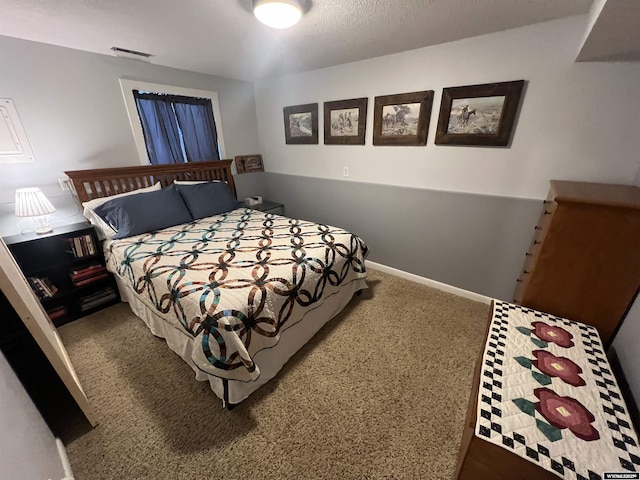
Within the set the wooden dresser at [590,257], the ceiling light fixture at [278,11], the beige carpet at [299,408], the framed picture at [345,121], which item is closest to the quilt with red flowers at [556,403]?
the wooden dresser at [590,257]

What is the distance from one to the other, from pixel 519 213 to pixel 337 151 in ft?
6.01

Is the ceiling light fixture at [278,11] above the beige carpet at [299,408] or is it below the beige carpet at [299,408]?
above

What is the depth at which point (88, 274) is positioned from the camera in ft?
6.97

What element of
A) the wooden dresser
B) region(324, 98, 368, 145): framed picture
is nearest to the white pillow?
region(324, 98, 368, 145): framed picture

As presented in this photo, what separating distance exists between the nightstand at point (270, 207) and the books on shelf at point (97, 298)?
1741 mm

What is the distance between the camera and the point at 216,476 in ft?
3.67

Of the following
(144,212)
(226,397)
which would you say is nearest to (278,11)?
(144,212)

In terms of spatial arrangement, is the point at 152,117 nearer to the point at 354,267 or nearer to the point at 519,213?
the point at 354,267

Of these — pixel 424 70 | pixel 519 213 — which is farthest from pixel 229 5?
pixel 519 213

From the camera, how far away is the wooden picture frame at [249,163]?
3413 mm

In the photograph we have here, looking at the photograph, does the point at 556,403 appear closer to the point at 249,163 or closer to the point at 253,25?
the point at 253,25

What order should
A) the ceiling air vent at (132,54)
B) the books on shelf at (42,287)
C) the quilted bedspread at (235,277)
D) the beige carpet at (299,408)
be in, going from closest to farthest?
the beige carpet at (299,408)
the quilted bedspread at (235,277)
the books on shelf at (42,287)
the ceiling air vent at (132,54)

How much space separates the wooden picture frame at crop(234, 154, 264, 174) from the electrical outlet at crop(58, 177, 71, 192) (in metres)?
1.71

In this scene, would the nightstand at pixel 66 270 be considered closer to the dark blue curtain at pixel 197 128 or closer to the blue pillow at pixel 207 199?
the blue pillow at pixel 207 199
